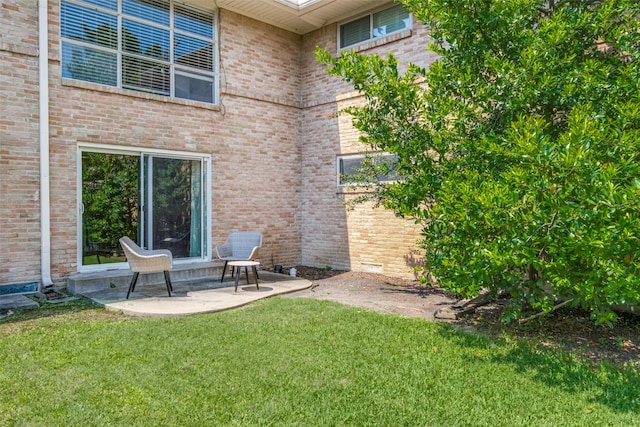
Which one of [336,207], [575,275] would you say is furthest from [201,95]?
[575,275]

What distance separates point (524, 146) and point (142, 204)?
7150 mm

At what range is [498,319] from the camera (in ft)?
18.8

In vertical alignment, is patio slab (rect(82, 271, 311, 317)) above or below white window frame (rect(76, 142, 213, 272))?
below

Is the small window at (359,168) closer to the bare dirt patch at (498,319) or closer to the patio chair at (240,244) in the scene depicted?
the bare dirt patch at (498,319)

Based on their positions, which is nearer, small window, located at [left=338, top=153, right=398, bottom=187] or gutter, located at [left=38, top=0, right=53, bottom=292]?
gutter, located at [left=38, top=0, right=53, bottom=292]

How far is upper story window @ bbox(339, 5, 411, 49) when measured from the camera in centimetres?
927

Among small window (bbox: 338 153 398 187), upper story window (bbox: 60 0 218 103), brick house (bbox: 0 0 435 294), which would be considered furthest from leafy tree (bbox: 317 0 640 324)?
upper story window (bbox: 60 0 218 103)

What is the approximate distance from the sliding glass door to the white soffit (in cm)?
346

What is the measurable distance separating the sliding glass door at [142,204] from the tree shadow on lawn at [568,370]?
6.12 m

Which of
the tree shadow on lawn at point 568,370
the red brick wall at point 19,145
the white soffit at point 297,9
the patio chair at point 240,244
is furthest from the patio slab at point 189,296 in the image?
the white soffit at point 297,9

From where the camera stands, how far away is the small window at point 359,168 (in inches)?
336

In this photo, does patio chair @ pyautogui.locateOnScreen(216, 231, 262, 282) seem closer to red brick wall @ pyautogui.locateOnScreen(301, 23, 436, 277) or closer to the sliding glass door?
the sliding glass door


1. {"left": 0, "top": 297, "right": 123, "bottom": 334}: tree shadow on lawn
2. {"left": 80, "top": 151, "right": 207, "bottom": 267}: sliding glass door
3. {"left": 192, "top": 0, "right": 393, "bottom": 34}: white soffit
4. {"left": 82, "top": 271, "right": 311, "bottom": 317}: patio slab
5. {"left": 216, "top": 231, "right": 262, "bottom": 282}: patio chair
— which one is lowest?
{"left": 0, "top": 297, "right": 123, "bottom": 334}: tree shadow on lawn

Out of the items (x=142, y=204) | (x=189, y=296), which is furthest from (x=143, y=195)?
(x=189, y=296)
